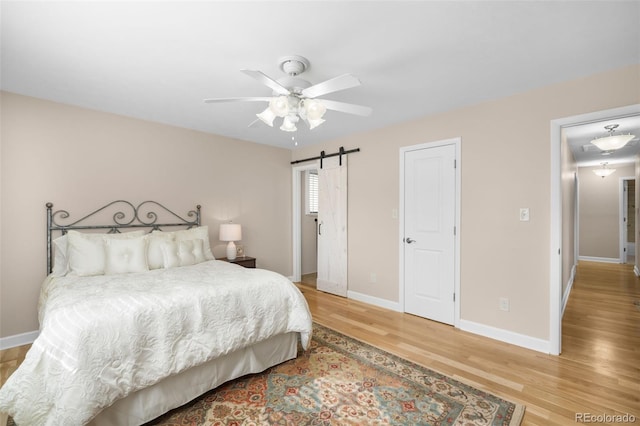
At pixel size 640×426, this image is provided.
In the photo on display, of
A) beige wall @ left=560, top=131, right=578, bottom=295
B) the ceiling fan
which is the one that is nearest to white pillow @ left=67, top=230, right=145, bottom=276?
the ceiling fan

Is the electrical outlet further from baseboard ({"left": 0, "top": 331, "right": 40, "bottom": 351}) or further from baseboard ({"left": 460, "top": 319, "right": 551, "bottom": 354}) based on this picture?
baseboard ({"left": 0, "top": 331, "right": 40, "bottom": 351})

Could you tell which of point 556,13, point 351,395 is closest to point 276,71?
point 556,13

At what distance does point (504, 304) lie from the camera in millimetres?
3018

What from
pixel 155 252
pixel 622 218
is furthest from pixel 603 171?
pixel 155 252

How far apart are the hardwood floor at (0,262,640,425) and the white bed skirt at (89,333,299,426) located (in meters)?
0.99

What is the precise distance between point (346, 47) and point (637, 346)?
12.9ft

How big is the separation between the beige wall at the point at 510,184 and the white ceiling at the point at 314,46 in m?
0.21

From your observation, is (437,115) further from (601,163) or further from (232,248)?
(601,163)

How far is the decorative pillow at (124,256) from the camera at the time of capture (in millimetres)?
2879

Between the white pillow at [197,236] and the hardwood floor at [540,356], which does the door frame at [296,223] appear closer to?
the hardwood floor at [540,356]

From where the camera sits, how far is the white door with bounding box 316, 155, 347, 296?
4602 millimetres

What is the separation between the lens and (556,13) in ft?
5.70

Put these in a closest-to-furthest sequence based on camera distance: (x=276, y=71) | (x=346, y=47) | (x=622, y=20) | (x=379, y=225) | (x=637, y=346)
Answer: (x=622, y=20)
(x=346, y=47)
(x=276, y=71)
(x=637, y=346)
(x=379, y=225)

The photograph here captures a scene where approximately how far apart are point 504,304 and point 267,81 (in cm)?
315
